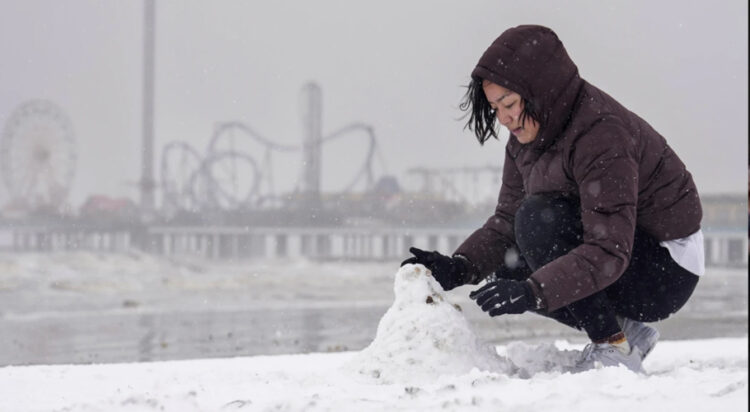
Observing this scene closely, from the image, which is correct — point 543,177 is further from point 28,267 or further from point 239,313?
point 28,267

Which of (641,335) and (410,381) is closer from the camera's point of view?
(410,381)

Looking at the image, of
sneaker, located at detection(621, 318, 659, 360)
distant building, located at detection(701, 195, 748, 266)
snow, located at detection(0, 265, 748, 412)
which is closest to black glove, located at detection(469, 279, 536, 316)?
snow, located at detection(0, 265, 748, 412)

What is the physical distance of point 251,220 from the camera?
6906cm

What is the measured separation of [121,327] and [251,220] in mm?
61319

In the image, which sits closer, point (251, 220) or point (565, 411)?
point (565, 411)

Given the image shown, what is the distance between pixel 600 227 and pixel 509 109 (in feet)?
1.34

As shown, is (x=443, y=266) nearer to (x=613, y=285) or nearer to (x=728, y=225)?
(x=613, y=285)

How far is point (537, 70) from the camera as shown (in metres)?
2.15

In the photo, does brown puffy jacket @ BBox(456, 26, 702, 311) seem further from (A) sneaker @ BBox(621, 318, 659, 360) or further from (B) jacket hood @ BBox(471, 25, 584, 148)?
(A) sneaker @ BBox(621, 318, 659, 360)

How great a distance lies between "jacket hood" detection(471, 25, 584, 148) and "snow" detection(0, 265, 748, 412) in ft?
2.00

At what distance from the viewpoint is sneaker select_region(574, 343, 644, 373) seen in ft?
7.57

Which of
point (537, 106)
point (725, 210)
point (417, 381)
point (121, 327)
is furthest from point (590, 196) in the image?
point (725, 210)

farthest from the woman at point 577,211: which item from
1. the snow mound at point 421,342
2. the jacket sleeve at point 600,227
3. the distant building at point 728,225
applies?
the distant building at point 728,225

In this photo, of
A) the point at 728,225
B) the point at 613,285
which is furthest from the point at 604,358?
the point at 728,225
